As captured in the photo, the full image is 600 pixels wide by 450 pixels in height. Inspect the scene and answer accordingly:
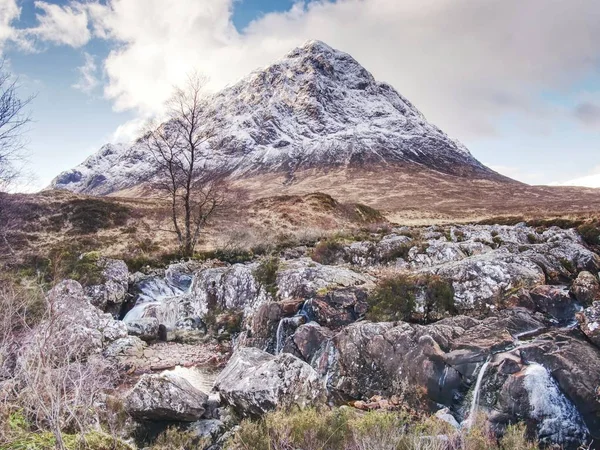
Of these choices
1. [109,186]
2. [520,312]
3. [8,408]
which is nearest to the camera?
[8,408]

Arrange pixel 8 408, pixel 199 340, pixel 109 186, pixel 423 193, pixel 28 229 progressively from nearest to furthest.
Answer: pixel 8 408 → pixel 199 340 → pixel 28 229 → pixel 423 193 → pixel 109 186

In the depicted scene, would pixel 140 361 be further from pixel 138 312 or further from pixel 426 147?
pixel 426 147

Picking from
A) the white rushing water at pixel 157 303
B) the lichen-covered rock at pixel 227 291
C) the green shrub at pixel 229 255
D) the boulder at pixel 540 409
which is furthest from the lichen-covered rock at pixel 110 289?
the boulder at pixel 540 409

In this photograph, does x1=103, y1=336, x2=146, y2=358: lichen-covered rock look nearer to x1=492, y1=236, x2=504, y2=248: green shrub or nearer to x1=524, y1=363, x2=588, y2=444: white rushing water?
x1=524, y1=363, x2=588, y2=444: white rushing water

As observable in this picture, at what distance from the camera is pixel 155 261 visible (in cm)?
2172

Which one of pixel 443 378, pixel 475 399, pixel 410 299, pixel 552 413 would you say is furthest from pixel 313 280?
pixel 552 413

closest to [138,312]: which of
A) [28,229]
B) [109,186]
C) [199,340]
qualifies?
[199,340]

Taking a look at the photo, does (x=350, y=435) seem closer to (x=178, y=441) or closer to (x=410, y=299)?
(x=178, y=441)

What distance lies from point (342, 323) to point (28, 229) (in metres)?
32.2

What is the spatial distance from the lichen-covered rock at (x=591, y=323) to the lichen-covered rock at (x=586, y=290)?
167cm

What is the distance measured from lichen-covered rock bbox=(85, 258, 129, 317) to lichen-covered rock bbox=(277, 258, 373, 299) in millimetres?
7104

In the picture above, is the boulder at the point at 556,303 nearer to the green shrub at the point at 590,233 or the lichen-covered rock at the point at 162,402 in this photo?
the lichen-covered rock at the point at 162,402

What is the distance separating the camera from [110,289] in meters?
16.7

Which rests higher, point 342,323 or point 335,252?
point 335,252
